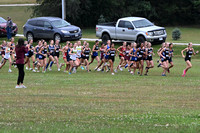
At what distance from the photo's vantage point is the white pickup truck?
3341 cm

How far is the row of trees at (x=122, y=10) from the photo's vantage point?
46969 millimetres

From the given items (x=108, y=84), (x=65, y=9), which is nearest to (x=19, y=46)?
(x=108, y=84)

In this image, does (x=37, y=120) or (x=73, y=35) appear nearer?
(x=37, y=120)

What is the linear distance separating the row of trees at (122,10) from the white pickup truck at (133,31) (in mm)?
9695

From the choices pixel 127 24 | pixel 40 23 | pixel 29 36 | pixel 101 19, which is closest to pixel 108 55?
pixel 127 24

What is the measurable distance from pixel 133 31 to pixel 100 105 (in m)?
22.1

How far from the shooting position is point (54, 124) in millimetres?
9664

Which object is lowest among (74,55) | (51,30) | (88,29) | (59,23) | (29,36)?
(88,29)

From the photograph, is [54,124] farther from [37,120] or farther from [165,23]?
[165,23]

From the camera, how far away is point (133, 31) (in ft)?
112

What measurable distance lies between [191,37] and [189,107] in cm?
3174

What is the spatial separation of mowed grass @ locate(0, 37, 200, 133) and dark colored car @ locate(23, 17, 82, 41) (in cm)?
1493

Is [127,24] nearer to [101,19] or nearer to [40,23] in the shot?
[40,23]

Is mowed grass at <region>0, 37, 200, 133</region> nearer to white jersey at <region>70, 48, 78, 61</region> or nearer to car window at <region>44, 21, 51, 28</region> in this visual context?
white jersey at <region>70, 48, 78, 61</region>
